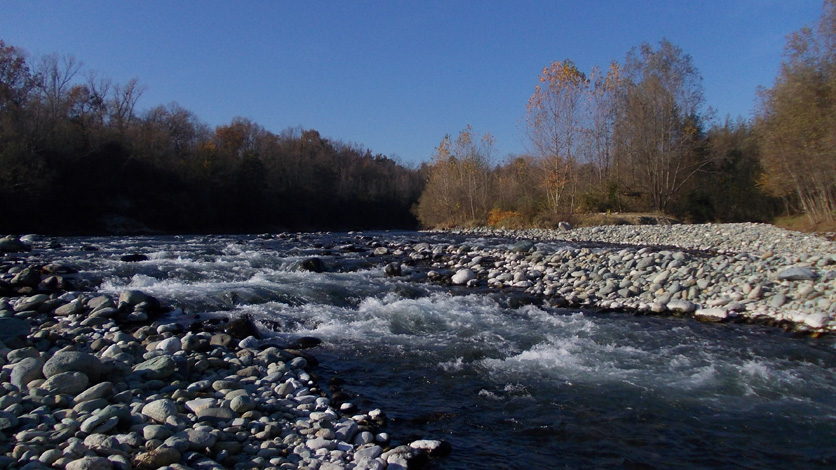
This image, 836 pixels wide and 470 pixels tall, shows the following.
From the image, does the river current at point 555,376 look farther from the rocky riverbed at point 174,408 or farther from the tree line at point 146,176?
the tree line at point 146,176

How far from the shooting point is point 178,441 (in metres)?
3.44

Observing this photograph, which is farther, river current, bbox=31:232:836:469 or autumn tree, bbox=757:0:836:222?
autumn tree, bbox=757:0:836:222

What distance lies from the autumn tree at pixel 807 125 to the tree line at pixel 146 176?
120 feet

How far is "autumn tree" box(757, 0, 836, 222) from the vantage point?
50.3 feet

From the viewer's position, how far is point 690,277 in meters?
9.48

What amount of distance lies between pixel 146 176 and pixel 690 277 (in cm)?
3997

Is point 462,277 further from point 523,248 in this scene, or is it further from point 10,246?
point 10,246

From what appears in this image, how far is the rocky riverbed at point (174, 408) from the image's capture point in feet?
11.0

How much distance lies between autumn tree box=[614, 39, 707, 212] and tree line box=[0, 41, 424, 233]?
3232cm

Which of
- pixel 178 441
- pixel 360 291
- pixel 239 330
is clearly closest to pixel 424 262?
pixel 360 291

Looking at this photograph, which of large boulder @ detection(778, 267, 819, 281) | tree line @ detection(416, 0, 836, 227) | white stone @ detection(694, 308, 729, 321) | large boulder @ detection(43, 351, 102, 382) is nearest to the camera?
large boulder @ detection(43, 351, 102, 382)

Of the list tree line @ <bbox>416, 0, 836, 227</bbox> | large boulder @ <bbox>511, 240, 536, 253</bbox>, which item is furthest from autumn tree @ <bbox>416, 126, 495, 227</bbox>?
large boulder @ <bbox>511, 240, 536, 253</bbox>

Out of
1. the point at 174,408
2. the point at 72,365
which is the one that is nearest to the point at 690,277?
the point at 174,408

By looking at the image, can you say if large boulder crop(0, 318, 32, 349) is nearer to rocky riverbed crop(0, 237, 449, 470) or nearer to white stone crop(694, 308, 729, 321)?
Answer: rocky riverbed crop(0, 237, 449, 470)
